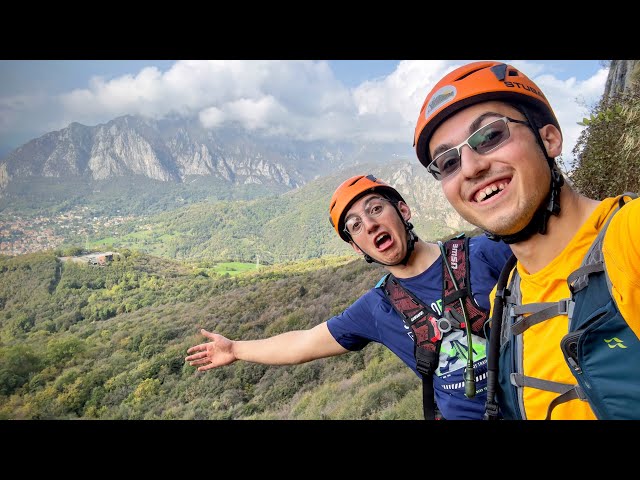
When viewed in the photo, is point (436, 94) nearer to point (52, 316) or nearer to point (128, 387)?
point (128, 387)

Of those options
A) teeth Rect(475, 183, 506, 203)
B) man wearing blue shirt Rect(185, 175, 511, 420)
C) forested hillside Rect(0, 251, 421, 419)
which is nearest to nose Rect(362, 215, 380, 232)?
man wearing blue shirt Rect(185, 175, 511, 420)

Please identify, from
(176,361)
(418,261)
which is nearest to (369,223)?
(418,261)

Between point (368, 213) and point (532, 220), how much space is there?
1.72 meters

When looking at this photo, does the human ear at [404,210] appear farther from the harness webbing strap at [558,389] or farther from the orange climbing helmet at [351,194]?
the harness webbing strap at [558,389]

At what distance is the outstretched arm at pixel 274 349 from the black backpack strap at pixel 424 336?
0.66 metres

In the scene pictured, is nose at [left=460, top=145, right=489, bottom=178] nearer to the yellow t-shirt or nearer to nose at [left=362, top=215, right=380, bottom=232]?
the yellow t-shirt

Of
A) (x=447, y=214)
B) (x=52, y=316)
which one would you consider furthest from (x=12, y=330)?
(x=447, y=214)

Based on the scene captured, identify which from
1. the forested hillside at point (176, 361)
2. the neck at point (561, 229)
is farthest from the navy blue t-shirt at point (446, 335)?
the forested hillside at point (176, 361)

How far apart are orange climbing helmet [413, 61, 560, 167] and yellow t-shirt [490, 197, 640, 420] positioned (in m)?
0.57

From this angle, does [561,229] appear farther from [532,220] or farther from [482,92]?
[482,92]

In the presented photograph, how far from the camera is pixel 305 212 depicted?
507 ft

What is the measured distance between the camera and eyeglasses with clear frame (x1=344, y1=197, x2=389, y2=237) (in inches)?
127

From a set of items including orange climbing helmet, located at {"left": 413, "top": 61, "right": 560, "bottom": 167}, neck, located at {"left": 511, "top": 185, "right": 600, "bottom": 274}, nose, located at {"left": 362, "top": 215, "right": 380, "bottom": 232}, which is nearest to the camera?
neck, located at {"left": 511, "top": 185, "right": 600, "bottom": 274}

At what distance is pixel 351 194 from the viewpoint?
3.26 metres
